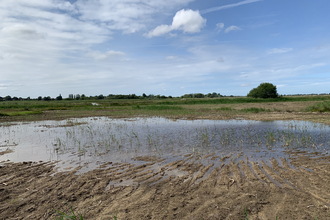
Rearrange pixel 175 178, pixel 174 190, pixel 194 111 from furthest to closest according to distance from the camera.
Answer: pixel 194 111, pixel 175 178, pixel 174 190

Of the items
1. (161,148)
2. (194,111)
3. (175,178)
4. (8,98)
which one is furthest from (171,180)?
(8,98)

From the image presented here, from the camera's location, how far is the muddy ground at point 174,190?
4.45 meters

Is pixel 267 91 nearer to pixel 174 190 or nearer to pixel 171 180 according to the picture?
pixel 171 180

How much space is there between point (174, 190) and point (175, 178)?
941 millimetres

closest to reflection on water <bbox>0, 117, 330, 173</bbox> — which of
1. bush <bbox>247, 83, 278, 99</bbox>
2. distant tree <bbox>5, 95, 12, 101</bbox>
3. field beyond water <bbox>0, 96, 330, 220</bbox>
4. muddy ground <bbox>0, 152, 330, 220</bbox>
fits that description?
field beyond water <bbox>0, 96, 330, 220</bbox>

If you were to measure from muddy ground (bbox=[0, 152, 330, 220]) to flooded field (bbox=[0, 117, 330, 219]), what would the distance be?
0.02m

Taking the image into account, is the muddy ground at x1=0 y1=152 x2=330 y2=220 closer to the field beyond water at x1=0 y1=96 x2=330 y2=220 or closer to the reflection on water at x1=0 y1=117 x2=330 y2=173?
the field beyond water at x1=0 y1=96 x2=330 y2=220

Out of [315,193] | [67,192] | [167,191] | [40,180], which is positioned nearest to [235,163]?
[315,193]

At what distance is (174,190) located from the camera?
5.53 m

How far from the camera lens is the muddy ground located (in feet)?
14.6

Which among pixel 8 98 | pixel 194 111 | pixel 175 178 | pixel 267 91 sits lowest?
pixel 175 178

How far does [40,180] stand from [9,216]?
210 cm

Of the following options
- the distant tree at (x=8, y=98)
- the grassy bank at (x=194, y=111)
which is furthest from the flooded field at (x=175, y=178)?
the distant tree at (x=8, y=98)

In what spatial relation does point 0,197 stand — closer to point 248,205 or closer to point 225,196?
point 225,196
